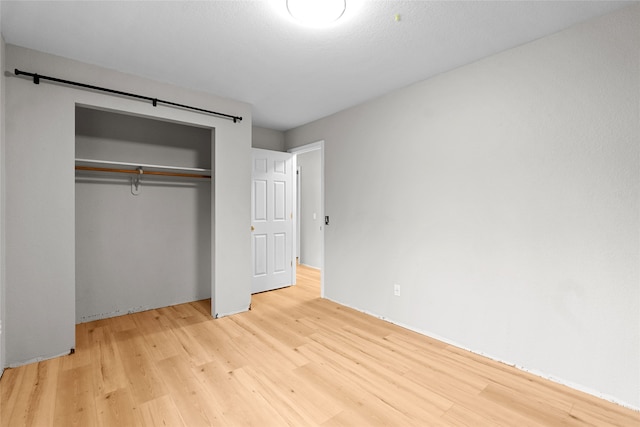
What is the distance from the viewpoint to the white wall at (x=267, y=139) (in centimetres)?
452

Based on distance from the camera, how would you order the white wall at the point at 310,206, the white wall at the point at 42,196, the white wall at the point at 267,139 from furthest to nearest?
1. the white wall at the point at 310,206
2. the white wall at the point at 267,139
3. the white wall at the point at 42,196

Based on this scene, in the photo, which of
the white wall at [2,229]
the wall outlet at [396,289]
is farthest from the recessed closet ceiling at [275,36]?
the wall outlet at [396,289]

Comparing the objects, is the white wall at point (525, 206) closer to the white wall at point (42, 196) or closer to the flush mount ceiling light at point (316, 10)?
the flush mount ceiling light at point (316, 10)

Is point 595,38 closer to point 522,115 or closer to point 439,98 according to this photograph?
point 522,115

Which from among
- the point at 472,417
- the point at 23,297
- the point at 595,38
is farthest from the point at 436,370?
the point at 23,297

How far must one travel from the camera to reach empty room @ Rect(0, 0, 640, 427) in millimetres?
1877

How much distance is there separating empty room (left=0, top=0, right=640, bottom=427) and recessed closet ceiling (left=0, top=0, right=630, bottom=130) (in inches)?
0.7

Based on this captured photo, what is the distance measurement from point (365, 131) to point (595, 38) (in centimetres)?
200

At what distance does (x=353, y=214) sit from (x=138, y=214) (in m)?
2.50

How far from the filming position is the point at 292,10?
182 cm

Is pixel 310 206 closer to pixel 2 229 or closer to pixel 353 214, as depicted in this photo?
pixel 353 214

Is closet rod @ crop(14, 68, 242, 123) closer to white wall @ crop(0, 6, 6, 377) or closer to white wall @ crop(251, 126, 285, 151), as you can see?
white wall @ crop(0, 6, 6, 377)

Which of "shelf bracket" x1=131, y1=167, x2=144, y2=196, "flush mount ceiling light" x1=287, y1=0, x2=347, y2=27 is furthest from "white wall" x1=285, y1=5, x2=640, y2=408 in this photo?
"shelf bracket" x1=131, y1=167, x2=144, y2=196

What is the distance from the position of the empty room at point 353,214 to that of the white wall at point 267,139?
0.94m
